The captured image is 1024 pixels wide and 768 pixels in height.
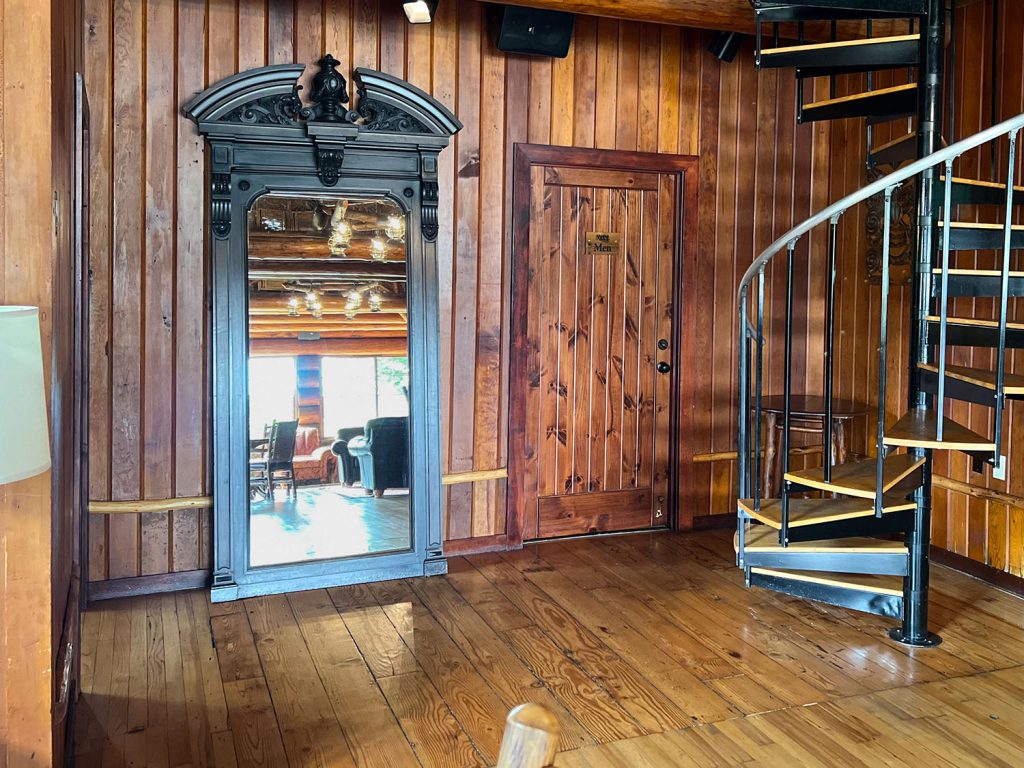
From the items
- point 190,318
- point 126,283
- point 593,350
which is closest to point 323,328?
point 190,318

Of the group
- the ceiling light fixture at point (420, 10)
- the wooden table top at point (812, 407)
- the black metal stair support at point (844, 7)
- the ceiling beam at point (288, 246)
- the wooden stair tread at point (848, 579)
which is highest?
the ceiling light fixture at point (420, 10)

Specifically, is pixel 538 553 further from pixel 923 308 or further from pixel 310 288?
pixel 923 308

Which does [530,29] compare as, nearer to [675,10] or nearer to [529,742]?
[675,10]

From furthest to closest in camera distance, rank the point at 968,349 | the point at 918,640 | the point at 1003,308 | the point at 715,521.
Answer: the point at 715,521
the point at 968,349
the point at 918,640
the point at 1003,308

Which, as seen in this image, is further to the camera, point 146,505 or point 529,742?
point 146,505

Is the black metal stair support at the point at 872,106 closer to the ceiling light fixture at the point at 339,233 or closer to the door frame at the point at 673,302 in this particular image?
the door frame at the point at 673,302

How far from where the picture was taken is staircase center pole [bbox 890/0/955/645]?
3566 mm

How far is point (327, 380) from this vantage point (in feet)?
13.6

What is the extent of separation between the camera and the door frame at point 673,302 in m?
4.66

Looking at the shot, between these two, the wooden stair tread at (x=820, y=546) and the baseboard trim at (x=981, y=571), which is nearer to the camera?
the wooden stair tread at (x=820, y=546)

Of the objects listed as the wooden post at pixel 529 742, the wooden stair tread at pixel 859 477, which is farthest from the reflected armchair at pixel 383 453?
the wooden post at pixel 529 742

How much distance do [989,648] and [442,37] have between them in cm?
368

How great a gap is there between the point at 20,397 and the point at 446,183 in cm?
314

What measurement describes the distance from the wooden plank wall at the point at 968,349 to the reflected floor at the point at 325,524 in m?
2.79
